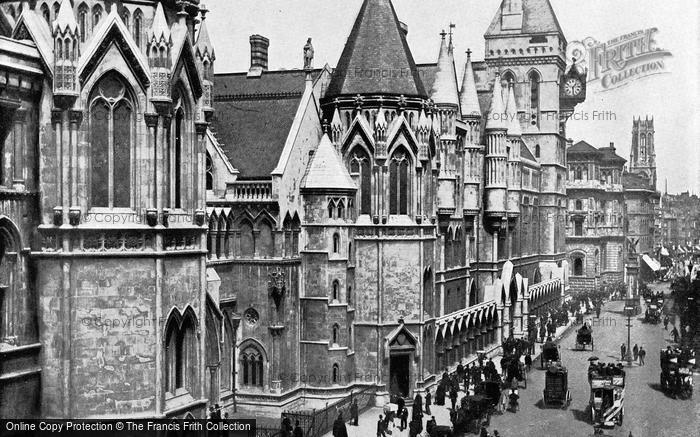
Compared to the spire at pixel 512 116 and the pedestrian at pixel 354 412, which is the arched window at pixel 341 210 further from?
the spire at pixel 512 116

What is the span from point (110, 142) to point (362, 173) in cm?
2008

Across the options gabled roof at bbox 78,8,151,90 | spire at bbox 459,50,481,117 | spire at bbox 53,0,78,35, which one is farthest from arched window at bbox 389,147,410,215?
spire at bbox 53,0,78,35

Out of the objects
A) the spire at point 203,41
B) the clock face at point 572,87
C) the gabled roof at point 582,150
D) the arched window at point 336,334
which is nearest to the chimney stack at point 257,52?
the arched window at point 336,334

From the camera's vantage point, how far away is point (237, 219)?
39625mm

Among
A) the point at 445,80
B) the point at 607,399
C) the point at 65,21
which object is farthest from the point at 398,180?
the point at 65,21

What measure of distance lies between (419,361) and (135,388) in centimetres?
2155

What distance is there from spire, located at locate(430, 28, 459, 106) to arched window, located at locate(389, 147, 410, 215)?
31.4ft

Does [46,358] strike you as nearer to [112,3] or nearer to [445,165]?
[112,3]

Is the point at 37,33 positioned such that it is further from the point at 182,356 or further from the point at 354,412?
the point at 354,412

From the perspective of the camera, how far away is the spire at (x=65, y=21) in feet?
73.8

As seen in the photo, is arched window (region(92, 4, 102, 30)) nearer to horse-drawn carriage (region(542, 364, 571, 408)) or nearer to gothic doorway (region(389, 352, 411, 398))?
gothic doorway (region(389, 352, 411, 398))

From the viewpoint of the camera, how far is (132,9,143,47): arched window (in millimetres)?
24016

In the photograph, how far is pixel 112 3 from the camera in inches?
931

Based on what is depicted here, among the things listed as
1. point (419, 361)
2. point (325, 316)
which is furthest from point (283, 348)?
point (419, 361)
